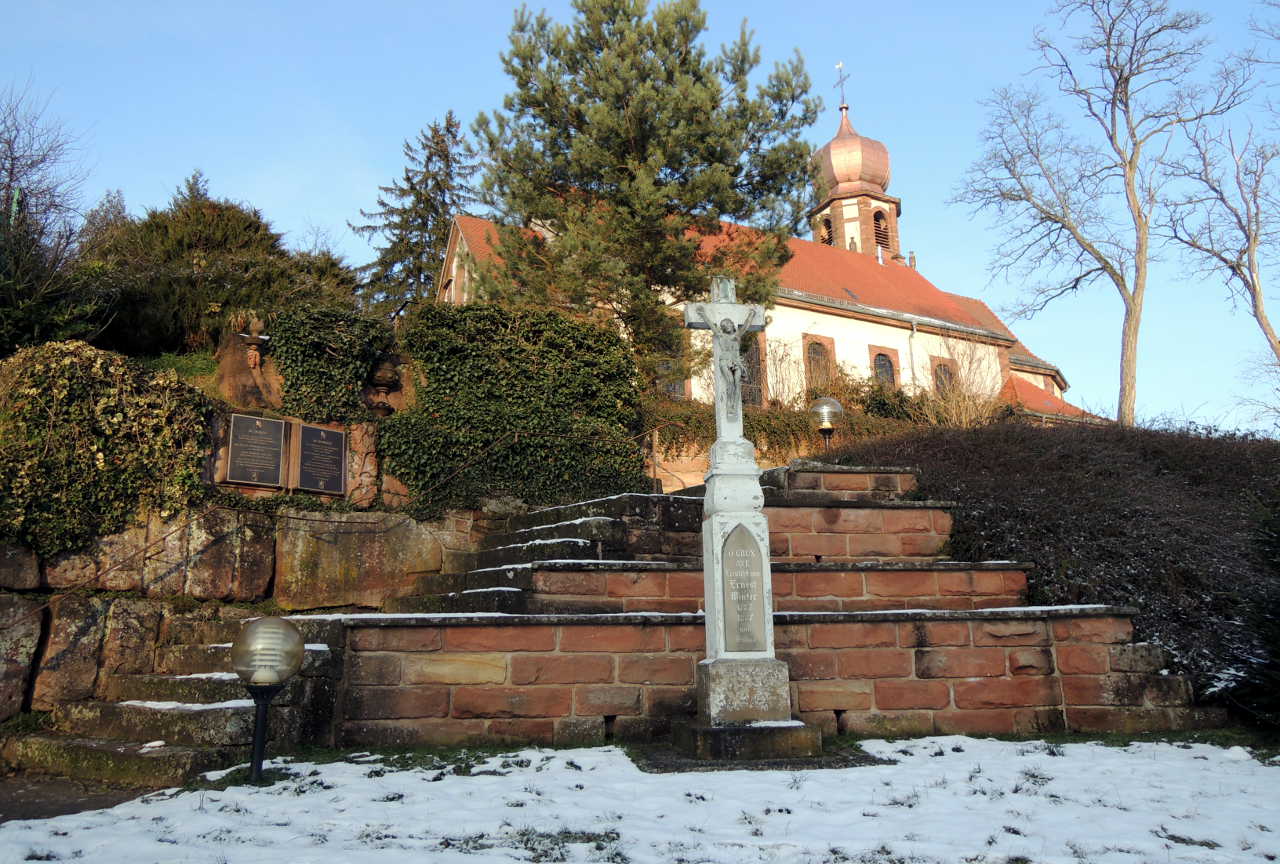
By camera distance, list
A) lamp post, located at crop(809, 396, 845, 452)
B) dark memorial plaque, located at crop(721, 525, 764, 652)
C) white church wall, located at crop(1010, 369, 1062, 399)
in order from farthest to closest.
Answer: white church wall, located at crop(1010, 369, 1062, 399) → lamp post, located at crop(809, 396, 845, 452) → dark memorial plaque, located at crop(721, 525, 764, 652)

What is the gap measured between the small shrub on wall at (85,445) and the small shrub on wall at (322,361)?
4.91 feet

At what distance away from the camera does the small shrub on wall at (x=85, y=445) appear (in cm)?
720

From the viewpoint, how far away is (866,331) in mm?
28812

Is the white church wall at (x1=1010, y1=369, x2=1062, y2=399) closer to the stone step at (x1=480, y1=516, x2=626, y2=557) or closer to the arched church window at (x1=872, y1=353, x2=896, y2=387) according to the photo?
the arched church window at (x1=872, y1=353, x2=896, y2=387)

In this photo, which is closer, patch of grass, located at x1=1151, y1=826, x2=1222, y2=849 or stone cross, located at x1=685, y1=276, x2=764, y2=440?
patch of grass, located at x1=1151, y1=826, x2=1222, y2=849

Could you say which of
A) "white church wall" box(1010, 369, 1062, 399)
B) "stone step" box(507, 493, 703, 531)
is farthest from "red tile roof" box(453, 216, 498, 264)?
"white church wall" box(1010, 369, 1062, 399)

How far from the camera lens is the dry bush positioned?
22.4 ft

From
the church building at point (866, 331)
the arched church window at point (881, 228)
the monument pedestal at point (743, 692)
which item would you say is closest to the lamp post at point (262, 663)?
the monument pedestal at point (743, 692)

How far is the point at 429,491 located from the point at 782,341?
16646mm

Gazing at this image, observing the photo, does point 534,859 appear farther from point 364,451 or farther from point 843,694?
point 364,451

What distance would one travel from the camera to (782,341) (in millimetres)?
25031

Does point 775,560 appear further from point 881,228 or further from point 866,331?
point 881,228

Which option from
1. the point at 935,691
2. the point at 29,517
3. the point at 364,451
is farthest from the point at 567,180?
the point at 935,691

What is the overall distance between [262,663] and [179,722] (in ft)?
3.84
